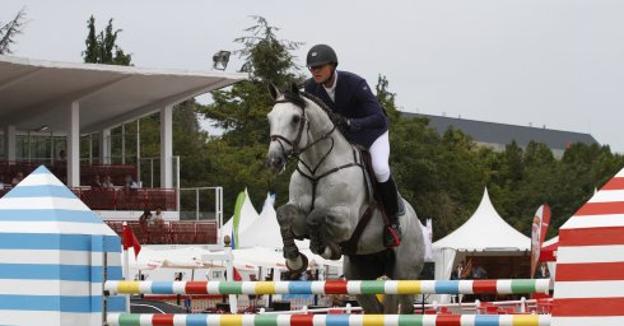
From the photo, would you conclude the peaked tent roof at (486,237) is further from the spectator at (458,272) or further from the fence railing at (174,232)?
the fence railing at (174,232)

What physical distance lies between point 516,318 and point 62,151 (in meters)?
38.5

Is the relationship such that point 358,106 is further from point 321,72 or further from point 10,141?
point 10,141

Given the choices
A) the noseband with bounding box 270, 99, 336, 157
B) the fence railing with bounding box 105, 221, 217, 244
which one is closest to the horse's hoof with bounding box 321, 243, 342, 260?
the noseband with bounding box 270, 99, 336, 157

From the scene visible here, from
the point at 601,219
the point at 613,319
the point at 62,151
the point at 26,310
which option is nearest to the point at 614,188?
the point at 601,219

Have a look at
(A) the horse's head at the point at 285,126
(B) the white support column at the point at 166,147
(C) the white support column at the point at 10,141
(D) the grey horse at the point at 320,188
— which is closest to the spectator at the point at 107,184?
(B) the white support column at the point at 166,147

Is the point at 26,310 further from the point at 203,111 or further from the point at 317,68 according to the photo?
the point at 203,111

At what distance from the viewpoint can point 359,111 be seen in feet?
33.9

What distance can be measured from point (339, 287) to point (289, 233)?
6.83 feet

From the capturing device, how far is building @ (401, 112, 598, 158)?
152 m

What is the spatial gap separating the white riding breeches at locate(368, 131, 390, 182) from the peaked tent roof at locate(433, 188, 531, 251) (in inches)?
951

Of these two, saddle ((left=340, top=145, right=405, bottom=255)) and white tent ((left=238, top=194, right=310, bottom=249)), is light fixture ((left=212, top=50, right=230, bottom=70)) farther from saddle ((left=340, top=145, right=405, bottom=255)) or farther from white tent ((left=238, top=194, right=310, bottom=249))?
saddle ((left=340, top=145, right=405, bottom=255))

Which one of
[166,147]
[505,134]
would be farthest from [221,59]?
[505,134]

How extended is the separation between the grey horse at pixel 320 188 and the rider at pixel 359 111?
15 cm

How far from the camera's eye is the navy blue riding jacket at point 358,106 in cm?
1017
